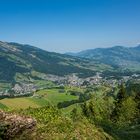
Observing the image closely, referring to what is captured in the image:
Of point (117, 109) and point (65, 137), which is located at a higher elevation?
point (65, 137)

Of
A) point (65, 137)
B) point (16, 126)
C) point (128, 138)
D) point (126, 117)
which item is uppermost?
point (16, 126)

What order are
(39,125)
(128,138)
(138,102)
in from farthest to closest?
1. (138,102)
2. (128,138)
3. (39,125)

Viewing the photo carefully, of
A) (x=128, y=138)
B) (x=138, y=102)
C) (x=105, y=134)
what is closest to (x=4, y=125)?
(x=105, y=134)

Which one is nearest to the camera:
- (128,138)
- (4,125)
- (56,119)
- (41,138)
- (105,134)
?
(4,125)

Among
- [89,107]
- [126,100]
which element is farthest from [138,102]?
[89,107]

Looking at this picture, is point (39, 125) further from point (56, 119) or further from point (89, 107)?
point (89, 107)

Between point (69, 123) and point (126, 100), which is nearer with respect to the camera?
point (69, 123)
